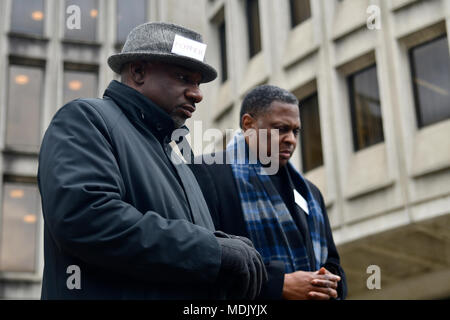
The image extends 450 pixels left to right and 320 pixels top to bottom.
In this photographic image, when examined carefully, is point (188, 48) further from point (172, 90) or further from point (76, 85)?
point (76, 85)

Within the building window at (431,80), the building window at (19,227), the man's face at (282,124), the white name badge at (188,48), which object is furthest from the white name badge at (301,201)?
the building window at (19,227)

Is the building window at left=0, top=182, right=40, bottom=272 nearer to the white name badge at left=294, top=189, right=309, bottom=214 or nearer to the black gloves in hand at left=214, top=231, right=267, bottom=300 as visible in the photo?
the white name badge at left=294, top=189, right=309, bottom=214

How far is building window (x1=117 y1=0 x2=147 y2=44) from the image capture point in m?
23.9

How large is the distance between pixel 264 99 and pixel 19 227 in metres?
18.1

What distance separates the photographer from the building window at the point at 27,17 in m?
23.0

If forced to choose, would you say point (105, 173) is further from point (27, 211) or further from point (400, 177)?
point (27, 211)

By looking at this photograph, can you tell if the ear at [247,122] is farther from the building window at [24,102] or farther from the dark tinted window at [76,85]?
the dark tinted window at [76,85]

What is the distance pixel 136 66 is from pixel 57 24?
20945 millimetres

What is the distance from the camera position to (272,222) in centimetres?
393

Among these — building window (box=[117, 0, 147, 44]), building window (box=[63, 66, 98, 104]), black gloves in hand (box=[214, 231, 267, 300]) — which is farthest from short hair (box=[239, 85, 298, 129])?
building window (box=[117, 0, 147, 44])

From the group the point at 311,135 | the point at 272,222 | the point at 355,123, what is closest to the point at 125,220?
the point at 272,222

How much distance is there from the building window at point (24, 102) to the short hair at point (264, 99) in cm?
1859
